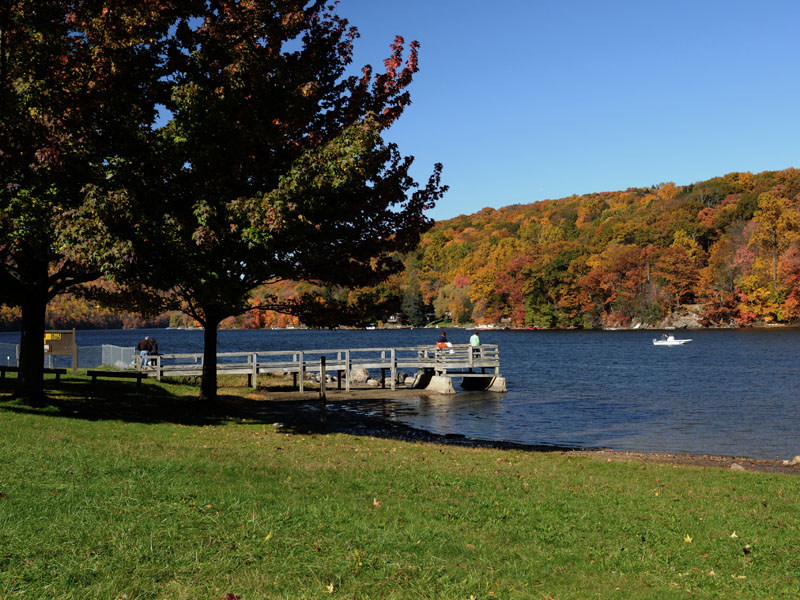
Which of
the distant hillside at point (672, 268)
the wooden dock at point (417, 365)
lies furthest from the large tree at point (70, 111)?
the distant hillside at point (672, 268)

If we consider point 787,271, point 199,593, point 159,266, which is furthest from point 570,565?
point 787,271

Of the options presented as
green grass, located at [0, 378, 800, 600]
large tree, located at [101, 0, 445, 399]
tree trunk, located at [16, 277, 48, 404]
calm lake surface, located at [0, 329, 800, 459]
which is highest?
large tree, located at [101, 0, 445, 399]

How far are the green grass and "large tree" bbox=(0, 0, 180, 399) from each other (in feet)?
14.1

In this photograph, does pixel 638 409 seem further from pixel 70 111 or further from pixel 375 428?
pixel 70 111

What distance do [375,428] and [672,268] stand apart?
4571 inches

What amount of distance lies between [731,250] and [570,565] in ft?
429

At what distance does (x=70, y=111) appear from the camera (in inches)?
573

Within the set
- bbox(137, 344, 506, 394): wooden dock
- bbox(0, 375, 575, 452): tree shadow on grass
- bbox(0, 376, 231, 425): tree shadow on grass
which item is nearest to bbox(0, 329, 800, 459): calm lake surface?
bbox(137, 344, 506, 394): wooden dock

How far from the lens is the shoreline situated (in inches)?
638

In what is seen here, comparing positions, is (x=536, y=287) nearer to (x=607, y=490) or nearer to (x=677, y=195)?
(x=677, y=195)

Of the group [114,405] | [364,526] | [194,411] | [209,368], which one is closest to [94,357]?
[114,405]

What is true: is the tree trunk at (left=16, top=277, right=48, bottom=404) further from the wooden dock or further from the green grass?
the wooden dock

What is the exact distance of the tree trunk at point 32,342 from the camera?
17.4 m

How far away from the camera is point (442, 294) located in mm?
189500
